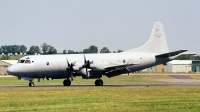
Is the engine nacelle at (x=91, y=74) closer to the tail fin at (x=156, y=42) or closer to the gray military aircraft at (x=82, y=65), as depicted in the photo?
the gray military aircraft at (x=82, y=65)

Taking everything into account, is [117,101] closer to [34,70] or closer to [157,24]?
[34,70]

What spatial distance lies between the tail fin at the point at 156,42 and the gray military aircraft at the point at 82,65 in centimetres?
132

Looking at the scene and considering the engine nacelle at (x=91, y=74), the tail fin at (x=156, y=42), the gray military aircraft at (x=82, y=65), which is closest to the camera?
the gray military aircraft at (x=82, y=65)

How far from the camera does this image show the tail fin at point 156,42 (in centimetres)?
5397

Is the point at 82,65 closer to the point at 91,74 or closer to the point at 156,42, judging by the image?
the point at 91,74

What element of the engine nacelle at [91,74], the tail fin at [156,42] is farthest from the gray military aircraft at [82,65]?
the tail fin at [156,42]

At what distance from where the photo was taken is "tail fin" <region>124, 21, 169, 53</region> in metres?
54.0

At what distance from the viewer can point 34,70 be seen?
47.6m

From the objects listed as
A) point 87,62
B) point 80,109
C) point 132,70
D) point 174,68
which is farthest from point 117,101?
point 174,68

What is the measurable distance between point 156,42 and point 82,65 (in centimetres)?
1172

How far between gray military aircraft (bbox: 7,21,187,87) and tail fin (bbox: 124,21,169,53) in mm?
1319

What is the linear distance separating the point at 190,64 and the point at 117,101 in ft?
359

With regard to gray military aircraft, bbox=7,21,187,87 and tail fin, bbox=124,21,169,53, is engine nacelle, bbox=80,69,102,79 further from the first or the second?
tail fin, bbox=124,21,169,53

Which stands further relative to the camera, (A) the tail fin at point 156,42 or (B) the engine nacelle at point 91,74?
(A) the tail fin at point 156,42
